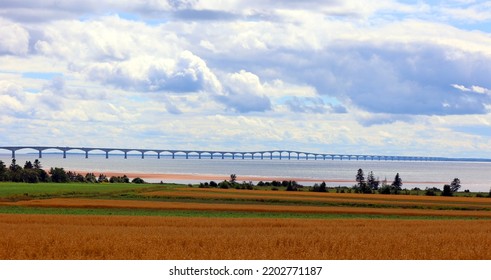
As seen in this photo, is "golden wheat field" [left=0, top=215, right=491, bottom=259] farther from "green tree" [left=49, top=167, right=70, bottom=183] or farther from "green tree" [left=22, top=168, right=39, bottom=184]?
"green tree" [left=22, top=168, right=39, bottom=184]

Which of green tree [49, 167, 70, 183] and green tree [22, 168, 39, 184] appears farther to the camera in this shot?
green tree [49, 167, 70, 183]

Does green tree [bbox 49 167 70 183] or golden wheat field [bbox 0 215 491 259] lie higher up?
green tree [bbox 49 167 70 183]

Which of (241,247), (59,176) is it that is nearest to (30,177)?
(59,176)

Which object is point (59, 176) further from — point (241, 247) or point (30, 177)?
point (241, 247)

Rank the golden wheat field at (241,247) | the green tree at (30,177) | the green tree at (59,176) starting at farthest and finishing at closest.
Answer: the green tree at (59,176), the green tree at (30,177), the golden wheat field at (241,247)

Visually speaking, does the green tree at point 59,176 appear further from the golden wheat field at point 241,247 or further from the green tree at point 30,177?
the golden wheat field at point 241,247

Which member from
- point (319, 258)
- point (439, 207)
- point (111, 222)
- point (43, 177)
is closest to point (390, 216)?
point (439, 207)

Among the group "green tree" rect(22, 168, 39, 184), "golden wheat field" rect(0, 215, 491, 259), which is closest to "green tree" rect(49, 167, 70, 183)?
"green tree" rect(22, 168, 39, 184)

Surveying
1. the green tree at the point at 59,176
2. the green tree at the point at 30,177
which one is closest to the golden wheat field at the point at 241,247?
the green tree at the point at 59,176

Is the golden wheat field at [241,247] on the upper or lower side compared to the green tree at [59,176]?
lower

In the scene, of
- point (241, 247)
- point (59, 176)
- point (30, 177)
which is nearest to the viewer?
point (241, 247)

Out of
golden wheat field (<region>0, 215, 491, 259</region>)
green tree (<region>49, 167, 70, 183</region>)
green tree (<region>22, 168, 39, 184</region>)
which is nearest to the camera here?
golden wheat field (<region>0, 215, 491, 259</region>)
